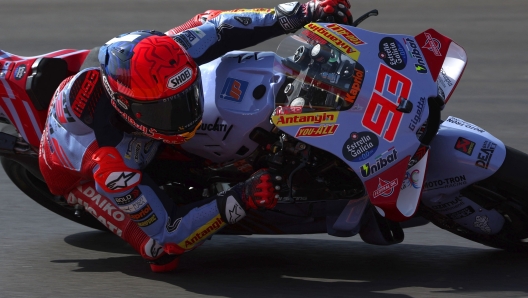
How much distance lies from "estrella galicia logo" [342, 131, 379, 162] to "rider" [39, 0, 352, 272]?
424 millimetres

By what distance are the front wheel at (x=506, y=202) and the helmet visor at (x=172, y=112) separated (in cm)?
124

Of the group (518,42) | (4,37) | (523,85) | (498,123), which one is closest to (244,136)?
(498,123)

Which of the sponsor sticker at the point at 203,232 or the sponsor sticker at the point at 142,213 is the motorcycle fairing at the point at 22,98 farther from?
the sponsor sticker at the point at 203,232

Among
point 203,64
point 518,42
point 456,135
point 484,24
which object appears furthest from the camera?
point 484,24

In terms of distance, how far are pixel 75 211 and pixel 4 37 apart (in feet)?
19.2

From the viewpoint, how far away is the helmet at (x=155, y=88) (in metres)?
3.81

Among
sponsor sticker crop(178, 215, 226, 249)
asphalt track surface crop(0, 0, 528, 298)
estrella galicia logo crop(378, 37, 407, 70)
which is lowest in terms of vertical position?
asphalt track surface crop(0, 0, 528, 298)

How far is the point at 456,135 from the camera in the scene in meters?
4.04

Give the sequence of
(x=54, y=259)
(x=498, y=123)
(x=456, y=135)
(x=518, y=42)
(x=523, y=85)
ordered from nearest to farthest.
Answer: (x=456, y=135) < (x=54, y=259) < (x=498, y=123) < (x=523, y=85) < (x=518, y=42)

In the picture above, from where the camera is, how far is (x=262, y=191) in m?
3.88

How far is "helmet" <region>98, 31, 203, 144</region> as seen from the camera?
3.81m

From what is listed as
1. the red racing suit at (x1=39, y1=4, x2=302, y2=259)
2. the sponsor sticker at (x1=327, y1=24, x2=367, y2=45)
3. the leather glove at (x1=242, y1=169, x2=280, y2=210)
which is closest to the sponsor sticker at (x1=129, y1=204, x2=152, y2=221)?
the red racing suit at (x1=39, y1=4, x2=302, y2=259)

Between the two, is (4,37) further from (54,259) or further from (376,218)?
(376,218)

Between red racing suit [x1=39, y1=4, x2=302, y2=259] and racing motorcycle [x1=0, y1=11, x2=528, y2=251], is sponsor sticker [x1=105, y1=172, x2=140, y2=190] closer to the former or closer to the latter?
red racing suit [x1=39, y1=4, x2=302, y2=259]
